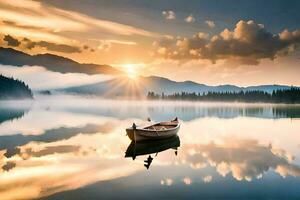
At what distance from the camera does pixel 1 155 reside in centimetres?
3659

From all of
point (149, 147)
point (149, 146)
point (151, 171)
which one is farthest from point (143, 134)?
point (151, 171)

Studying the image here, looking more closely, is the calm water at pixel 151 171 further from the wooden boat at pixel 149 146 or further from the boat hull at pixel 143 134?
the boat hull at pixel 143 134

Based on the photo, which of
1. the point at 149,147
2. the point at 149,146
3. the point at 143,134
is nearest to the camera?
the point at 149,147

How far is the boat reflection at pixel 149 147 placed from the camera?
123 feet

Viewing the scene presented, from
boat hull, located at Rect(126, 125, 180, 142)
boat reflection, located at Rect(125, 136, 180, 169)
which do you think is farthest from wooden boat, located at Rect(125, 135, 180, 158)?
boat hull, located at Rect(126, 125, 180, 142)

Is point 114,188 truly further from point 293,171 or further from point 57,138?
point 57,138

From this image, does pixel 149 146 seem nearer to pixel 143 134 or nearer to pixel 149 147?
pixel 149 147

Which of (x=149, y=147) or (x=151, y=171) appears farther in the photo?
(x=149, y=147)

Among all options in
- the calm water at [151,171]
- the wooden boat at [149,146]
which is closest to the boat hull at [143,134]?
the wooden boat at [149,146]

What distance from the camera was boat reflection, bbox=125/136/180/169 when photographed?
37.6 m

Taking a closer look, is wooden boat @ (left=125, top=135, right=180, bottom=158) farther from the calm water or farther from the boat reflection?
the calm water

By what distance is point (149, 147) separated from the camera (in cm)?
4259

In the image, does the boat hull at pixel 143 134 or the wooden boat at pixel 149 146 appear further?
the boat hull at pixel 143 134

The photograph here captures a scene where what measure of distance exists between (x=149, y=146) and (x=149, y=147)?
2.26ft
